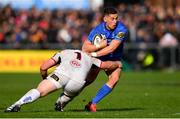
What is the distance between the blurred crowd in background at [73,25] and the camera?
3572 centimetres

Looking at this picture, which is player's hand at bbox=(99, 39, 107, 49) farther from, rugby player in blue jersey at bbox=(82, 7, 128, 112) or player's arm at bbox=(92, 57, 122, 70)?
player's arm at bbox=(92, 57, 122, 70)

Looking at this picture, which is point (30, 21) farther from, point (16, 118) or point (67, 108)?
point (16, 118)

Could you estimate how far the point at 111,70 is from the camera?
15898mm

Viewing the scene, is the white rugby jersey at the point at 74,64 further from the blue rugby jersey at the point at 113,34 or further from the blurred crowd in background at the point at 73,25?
the blurred crowd in background at the point at 73,25

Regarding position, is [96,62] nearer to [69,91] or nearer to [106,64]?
[106,64]

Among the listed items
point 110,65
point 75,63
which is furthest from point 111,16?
point 75,63

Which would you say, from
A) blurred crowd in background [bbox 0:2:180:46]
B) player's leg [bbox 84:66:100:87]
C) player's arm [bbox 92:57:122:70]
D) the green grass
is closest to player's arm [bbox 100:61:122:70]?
player's arm [bbox 92:57:122:70]

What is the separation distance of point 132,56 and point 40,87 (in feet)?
72.0

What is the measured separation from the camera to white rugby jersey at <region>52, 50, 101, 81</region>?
14.7 meters

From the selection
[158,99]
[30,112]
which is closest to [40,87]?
[30,112]

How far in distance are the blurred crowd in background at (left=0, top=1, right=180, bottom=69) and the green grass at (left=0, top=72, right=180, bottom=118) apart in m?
4.96

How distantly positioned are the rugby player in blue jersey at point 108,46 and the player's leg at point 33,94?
4.40 feet

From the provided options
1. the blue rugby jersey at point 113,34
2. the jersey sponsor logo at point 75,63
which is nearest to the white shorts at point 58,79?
the jersey sponsor logo at point 75,63

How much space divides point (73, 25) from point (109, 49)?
818 inches
